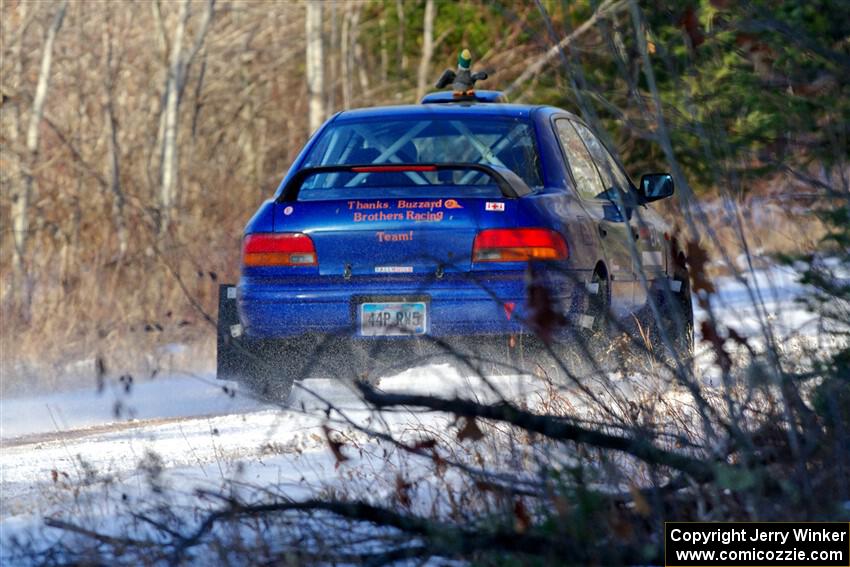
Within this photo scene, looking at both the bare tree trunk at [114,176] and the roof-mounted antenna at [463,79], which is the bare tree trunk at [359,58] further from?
the roof-mounted antenna at [463,79]

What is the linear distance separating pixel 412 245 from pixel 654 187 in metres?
1.74

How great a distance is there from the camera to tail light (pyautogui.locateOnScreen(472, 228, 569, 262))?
7773 millimetres

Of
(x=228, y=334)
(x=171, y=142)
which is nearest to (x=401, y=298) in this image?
(x=228, y=334)

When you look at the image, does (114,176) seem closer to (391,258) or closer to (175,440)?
(391,258)

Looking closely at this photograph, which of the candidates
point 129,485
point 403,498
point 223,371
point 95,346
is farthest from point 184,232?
point 403,498

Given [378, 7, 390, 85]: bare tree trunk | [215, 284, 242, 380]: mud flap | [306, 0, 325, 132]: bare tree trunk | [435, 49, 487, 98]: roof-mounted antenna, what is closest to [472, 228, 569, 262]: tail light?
[215, 284, 242, 380]: mud flap

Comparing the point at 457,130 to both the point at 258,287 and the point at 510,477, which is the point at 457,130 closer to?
the point at 258,287

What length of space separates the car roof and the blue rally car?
0.01m

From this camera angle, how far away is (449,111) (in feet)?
28.0

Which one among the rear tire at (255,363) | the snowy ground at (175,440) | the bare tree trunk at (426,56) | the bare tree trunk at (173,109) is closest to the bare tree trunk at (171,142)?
the bare tree trunk at (173,109)

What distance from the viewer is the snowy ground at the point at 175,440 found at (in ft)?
16.7

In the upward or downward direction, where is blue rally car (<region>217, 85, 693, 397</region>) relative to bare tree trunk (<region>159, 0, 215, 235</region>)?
downward

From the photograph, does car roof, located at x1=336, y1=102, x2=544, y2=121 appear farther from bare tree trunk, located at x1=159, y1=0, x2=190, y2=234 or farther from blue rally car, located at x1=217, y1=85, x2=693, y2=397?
bare tree trunk, located at x1=159, y1=0, x2=190, y2=234

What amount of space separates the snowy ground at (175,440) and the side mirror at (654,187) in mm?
1093
